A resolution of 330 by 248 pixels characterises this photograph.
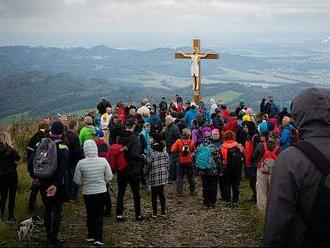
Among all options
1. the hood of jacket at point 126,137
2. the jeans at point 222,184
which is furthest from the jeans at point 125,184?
the jeans at point 222,184

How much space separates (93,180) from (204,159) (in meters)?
3.55

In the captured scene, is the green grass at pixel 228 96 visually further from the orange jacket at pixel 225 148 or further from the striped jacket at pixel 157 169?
the striped jacket at pixel 157 169

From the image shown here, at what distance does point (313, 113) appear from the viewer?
9.70 feet

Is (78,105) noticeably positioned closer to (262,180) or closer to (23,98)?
(23,98)

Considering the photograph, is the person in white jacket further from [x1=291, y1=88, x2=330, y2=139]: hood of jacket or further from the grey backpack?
[x1=291, y1=88, x2=330, y2=139]: hood of jacket

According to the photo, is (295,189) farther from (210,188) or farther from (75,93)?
(75,93)

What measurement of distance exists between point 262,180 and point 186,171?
97.9 inches

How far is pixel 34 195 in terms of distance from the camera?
30.8ft

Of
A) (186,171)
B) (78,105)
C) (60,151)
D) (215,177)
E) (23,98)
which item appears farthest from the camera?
(23,98)

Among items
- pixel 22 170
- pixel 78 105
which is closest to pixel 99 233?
pixel 22 170

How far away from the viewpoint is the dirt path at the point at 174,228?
791cm

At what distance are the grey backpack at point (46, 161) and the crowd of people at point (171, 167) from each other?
2cm

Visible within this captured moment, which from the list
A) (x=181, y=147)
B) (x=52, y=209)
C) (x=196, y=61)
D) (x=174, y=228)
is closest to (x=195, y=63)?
(x=196, y=61)

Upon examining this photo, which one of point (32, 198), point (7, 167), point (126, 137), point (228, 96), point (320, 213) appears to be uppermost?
point (320, 213)
